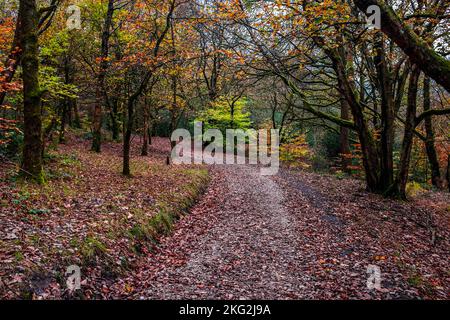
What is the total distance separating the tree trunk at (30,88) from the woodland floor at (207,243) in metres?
0.93

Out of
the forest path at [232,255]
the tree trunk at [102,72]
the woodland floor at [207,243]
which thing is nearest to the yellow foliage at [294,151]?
the woodland floor at [207,243]

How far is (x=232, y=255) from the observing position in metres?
7.02

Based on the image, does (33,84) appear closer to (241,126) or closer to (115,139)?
(115,139)

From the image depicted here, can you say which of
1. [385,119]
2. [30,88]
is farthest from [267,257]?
[385,119]

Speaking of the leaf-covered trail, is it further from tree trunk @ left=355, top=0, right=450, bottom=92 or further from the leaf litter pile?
tree trunk @ left=355, top=0, right=450, bottom=92

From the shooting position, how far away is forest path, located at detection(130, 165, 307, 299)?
553cm

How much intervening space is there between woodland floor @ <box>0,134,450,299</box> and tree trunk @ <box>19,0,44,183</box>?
0.93 m

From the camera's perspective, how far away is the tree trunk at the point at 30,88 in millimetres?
8422

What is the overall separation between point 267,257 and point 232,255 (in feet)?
2.58

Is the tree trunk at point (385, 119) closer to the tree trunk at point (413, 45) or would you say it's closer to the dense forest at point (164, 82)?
the dense forest at point (164, 82)

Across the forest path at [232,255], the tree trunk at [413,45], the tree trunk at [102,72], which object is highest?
the tree trunk at [102,72]

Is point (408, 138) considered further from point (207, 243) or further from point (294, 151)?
point (294, 151)
